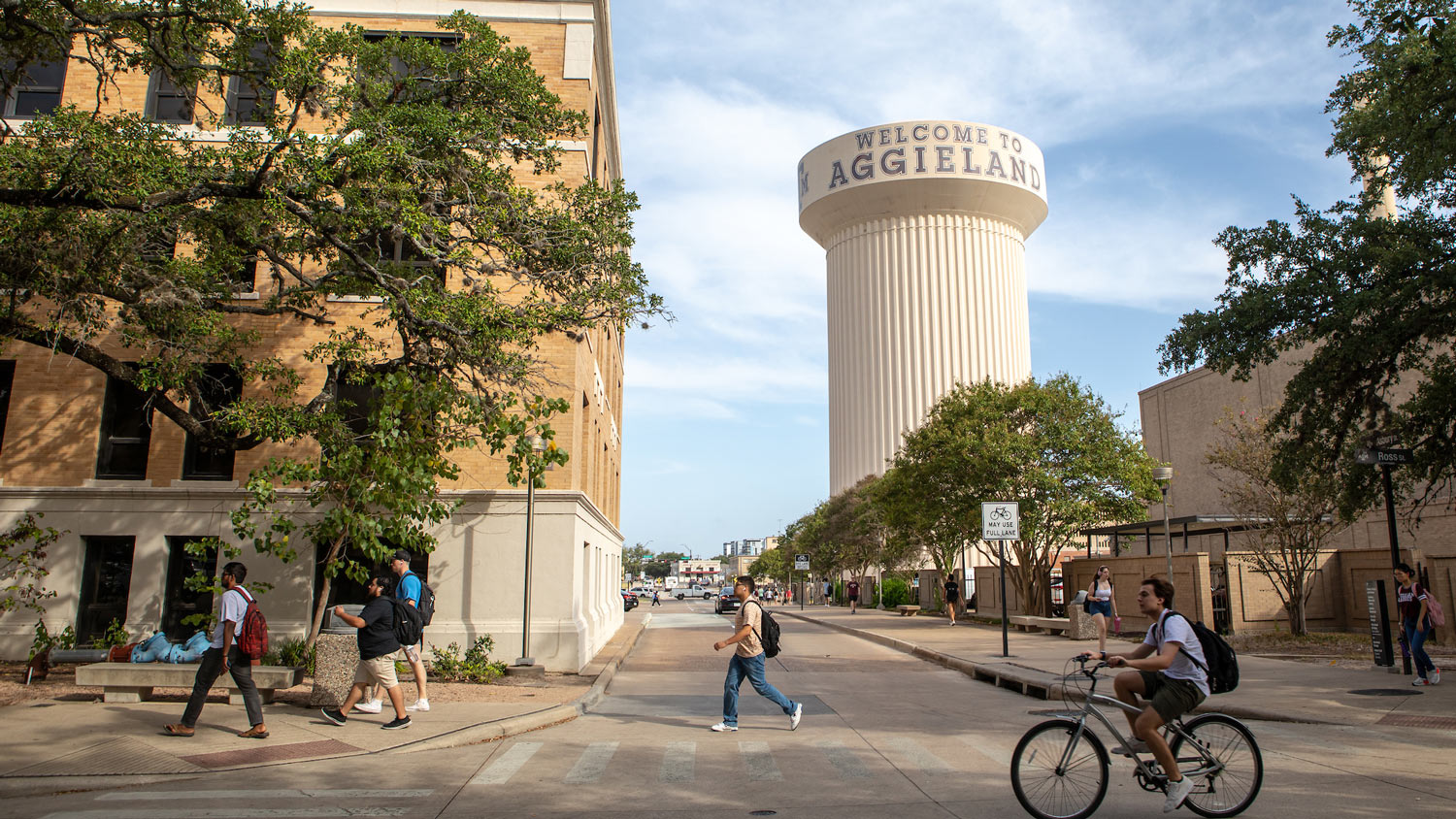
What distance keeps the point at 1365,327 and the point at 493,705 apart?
14047 millimetres

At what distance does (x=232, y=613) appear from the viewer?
9977mm

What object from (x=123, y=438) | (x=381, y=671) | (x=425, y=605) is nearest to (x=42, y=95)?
(x=123, y=438)

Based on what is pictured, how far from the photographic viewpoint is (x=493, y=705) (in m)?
12.5

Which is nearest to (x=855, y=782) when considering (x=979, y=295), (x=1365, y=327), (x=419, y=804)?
(x=419, y=804)

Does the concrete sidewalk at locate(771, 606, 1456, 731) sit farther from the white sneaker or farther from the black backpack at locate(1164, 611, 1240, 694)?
the white sneaker

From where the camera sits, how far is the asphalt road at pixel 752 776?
7219 mm

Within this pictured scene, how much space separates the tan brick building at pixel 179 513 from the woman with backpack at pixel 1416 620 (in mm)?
13002

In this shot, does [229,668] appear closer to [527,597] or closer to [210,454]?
[527,597]

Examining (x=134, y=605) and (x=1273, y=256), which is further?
(x=134, y=605)

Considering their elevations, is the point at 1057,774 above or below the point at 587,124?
below

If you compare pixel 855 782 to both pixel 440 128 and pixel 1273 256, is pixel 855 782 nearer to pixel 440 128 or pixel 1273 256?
pixel 440 128

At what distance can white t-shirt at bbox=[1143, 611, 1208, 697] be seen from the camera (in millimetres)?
6598

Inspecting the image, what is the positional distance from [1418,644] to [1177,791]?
986 cm

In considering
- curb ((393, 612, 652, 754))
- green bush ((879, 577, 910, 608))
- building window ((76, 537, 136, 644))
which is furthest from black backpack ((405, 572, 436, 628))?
green bush ((879, 577, 910, 608))
